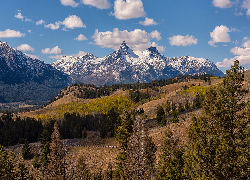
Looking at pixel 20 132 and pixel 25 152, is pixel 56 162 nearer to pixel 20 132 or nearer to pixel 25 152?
pixel 25 152

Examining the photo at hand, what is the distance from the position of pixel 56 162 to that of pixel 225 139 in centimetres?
1543

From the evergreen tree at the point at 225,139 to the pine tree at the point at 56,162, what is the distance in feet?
40.5

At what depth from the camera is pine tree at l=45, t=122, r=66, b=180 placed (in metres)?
17.8

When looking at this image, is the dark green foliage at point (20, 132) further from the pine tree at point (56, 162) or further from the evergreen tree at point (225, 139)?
the evergreen tree at point (225, 139)

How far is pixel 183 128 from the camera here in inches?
2655

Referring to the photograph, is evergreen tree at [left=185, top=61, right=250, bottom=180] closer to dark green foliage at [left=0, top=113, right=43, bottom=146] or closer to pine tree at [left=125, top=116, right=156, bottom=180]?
pine tree at [left=125, top=116, right=156, bottom=180]

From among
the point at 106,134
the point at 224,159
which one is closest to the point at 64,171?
the point at 224,159

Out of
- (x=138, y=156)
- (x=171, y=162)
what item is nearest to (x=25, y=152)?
(x=171, y=162)

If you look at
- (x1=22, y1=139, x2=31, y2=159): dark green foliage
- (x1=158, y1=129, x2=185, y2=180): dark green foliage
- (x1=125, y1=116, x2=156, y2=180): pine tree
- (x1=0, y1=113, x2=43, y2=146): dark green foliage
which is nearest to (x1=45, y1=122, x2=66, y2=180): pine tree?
(x1=125, y1=116, x2=156, y2=180): pine tree

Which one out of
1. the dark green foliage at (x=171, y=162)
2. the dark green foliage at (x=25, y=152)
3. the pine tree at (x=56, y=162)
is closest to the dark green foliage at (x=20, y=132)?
the dark green foliage at (x=25, y=152)

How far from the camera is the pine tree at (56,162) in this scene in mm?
17797

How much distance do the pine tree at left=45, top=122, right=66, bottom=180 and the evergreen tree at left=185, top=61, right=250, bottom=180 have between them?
40.5 ft

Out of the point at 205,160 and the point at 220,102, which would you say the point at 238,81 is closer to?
the point at 220,102

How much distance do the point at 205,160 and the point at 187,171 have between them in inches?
282
